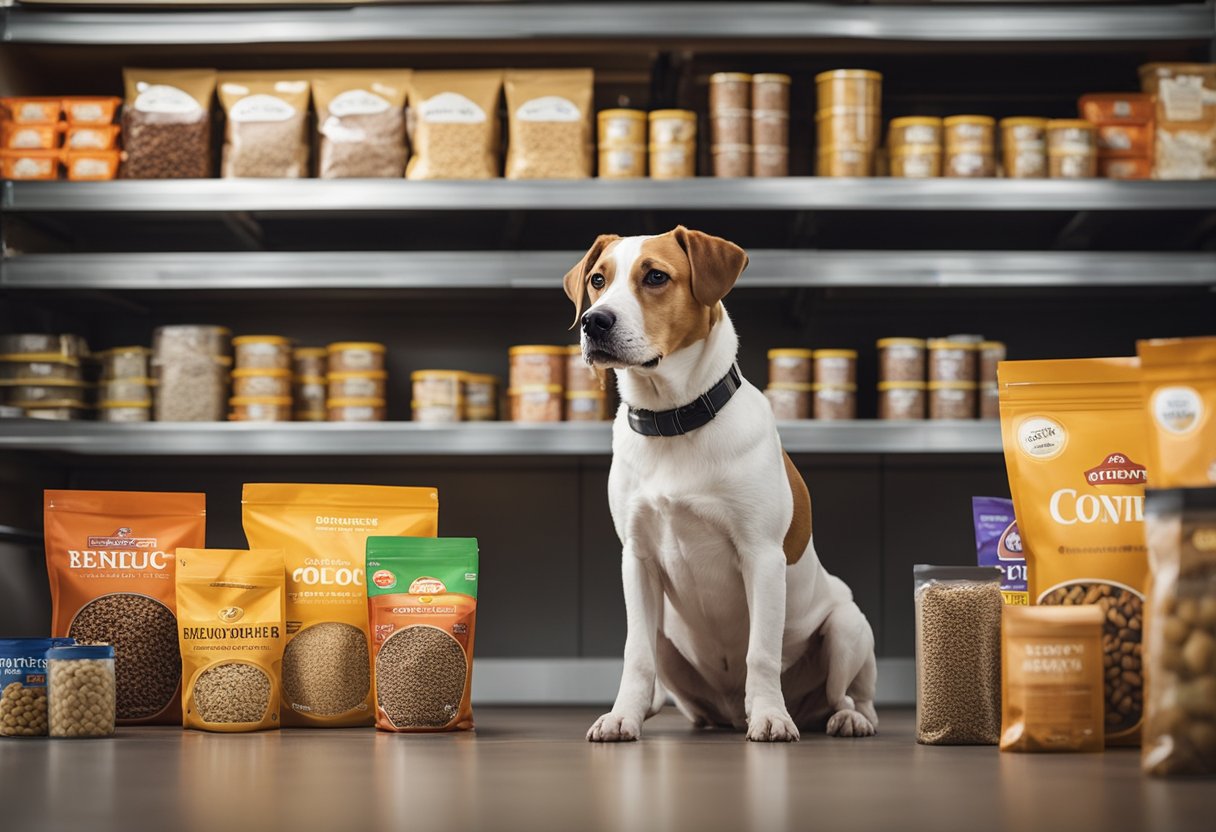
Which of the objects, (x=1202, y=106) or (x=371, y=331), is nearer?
(x=1202, y=106)

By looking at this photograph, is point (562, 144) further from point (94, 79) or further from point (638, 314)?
point (94, 79)

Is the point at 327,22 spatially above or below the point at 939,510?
above

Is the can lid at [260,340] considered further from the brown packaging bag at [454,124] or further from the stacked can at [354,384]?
the brown packaging bag at [454,124]

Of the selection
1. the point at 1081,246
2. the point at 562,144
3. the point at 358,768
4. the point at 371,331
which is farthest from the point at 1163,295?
the point at 358,768

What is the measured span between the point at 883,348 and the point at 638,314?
1.04m

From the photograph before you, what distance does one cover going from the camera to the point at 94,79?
2.81 m

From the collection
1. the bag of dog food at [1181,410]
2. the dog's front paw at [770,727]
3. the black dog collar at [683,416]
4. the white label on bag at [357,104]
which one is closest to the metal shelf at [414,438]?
the white label on bag at [357,104]

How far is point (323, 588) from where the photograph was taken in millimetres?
1866

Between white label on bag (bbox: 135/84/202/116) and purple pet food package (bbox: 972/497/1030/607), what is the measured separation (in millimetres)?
1742

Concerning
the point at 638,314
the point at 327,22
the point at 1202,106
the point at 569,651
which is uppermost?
the point at 327,22

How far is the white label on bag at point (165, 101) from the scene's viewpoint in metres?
2.54

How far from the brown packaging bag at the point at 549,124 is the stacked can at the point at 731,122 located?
0.86 feet

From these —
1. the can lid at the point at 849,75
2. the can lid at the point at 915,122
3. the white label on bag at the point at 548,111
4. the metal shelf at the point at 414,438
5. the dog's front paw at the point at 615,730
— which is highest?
the can lid at the point at 849,75

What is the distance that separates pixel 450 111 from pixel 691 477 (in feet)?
3.88
